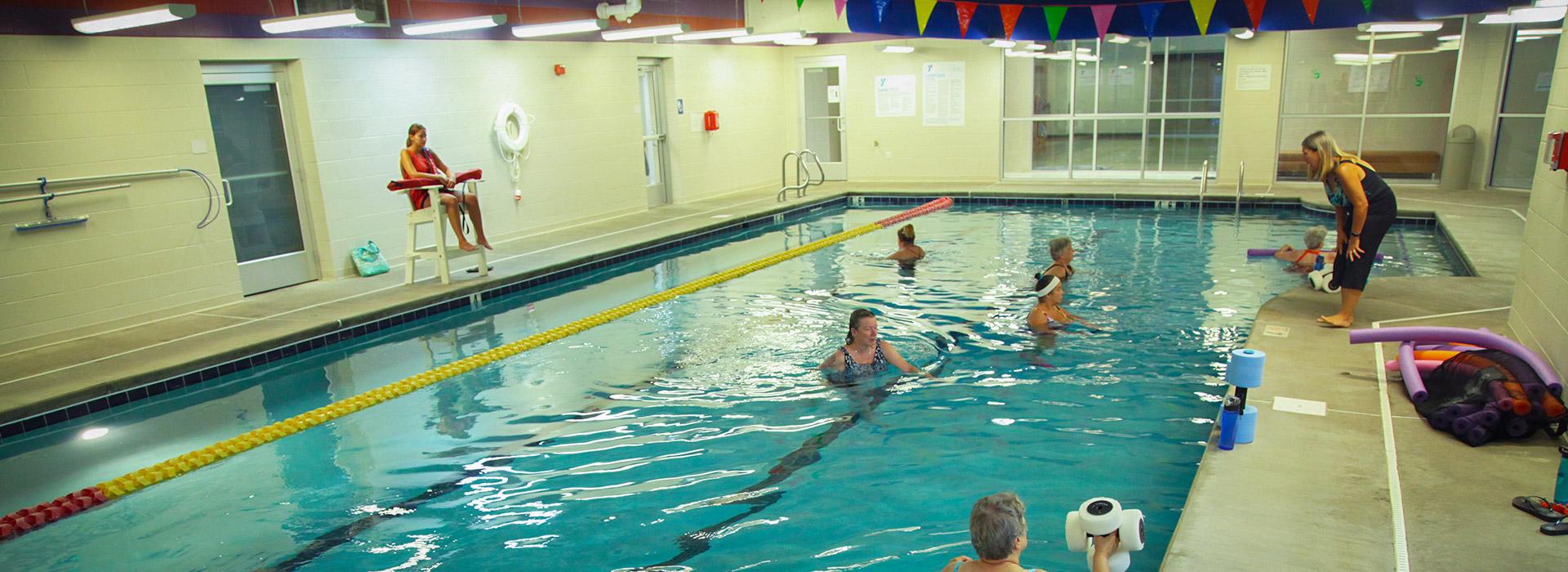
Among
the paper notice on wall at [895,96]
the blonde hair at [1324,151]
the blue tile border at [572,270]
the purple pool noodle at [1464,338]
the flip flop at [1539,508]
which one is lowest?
the blue tile border at [572,270]

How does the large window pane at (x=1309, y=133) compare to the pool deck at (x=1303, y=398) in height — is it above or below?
above

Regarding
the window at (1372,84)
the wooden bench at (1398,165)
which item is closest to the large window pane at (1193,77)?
the window at (1372,84)

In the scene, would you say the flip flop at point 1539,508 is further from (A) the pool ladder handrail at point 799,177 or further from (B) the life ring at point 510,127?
(A) the pool ladder handrail at point 799,177

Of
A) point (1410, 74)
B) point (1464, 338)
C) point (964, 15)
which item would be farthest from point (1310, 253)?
point (1410, 74)

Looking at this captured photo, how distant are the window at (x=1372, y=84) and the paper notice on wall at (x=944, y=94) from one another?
16.2 feet

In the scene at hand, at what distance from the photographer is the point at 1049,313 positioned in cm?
713

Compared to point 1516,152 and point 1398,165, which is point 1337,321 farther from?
point 1398,165

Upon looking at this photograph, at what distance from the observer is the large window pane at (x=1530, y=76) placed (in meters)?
13.4

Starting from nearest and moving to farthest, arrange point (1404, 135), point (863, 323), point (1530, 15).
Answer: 1. point (863, 323)
2. point (1530, 15)
3. point (1404, 135)

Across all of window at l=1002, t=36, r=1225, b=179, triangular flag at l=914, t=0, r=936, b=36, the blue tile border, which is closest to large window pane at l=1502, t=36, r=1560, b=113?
the blue tile border

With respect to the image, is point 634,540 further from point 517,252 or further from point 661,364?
point 517,252

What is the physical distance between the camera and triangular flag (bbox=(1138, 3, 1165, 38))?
35.2ft

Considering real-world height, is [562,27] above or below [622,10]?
below

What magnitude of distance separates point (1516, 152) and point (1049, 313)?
10.9 metres
